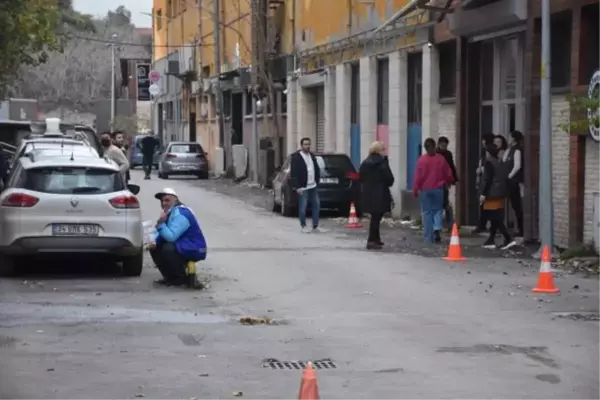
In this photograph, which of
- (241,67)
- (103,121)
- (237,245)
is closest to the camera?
(237,245)

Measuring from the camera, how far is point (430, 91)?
2552 cm

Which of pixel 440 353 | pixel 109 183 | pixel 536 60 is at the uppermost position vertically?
pixel 536 60

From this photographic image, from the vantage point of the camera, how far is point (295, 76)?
38969mm

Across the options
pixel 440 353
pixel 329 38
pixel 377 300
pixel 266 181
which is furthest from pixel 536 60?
pixel 266 181

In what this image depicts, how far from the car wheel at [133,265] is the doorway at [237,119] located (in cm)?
3466

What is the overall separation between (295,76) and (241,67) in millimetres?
7391

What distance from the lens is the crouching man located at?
48.3ft

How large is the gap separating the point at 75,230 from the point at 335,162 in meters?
12.8

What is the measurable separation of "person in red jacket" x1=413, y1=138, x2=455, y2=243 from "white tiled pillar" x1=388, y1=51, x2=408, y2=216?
6.35m

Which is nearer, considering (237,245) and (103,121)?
(237,245)

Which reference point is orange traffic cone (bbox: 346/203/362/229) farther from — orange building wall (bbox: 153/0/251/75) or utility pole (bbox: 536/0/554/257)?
orange building wall (bbox: 153/0/251/75)

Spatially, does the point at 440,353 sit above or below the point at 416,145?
below

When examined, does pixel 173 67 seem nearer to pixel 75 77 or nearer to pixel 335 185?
pixel 75 77

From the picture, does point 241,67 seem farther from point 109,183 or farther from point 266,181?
point 109,183
